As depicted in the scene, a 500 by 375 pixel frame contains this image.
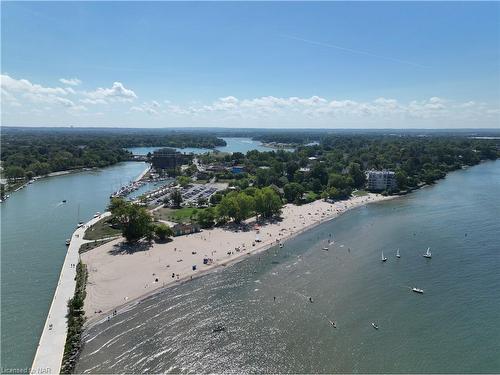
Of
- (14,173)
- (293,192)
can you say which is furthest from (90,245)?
(14,173)

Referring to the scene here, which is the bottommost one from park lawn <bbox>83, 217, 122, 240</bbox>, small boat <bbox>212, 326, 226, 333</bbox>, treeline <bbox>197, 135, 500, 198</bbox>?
small boat <bbox>212, 326, 226, 333</bbox>

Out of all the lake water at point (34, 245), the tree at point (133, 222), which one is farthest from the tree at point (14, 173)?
the tree at point (133, 222)

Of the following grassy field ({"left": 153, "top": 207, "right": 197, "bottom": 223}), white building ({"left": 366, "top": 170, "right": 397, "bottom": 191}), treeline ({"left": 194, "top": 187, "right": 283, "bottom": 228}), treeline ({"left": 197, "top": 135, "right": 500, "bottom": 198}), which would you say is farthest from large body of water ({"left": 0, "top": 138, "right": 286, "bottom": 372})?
white building ({"left": 366, "top": 170, "right": 397, "bottom": 191})

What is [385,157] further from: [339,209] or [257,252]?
[257,252]

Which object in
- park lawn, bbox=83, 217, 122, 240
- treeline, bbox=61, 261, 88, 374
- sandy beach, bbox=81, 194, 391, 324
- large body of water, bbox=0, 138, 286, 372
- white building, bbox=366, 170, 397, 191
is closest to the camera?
treeline, bbox=61, 261, 88, 374

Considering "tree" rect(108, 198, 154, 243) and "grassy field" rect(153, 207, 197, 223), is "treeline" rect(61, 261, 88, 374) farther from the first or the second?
"grassy field" rect(153, 207, 197, 223)

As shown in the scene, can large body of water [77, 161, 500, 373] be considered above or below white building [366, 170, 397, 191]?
below

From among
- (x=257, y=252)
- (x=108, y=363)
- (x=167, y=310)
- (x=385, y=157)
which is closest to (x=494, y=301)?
(x=257, y=252)

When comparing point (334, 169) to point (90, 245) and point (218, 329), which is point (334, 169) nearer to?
point (90, 245)
